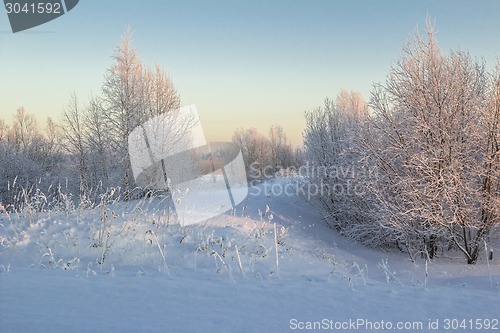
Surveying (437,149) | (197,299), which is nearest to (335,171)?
(437,149)

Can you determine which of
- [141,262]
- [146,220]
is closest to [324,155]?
[146,220]

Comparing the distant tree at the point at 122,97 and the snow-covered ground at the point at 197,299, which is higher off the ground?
the distant tree at the point at 122,97

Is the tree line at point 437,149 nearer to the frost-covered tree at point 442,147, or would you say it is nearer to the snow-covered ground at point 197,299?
the frost-covered tree at point 442,147

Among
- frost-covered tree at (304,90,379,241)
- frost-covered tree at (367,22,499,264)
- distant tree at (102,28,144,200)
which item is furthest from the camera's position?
distant tree at (102,28,144,200)

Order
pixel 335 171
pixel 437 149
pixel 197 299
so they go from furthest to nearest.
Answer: pixel 335 171, pixel 437 149, pixel 197 299

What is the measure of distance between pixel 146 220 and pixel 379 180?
687 cm

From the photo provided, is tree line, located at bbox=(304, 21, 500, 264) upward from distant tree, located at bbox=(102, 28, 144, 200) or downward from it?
downward

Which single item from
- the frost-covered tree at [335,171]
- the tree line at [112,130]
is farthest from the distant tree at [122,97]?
the frost-covered tree at [335,171]

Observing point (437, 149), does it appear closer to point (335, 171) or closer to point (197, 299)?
point (335, 171)

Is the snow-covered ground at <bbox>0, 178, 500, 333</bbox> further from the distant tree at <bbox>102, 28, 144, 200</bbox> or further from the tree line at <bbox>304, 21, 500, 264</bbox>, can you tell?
the distant tree at <bbox>102, 28, 144, 200</bbox>

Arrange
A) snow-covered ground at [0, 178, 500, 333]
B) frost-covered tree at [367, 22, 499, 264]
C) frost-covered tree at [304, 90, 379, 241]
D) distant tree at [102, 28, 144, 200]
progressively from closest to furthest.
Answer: snow-covered ground at [0, 178, 500, 333] < frost-covered tree at [367, 22, 499, 264] < frost-covered tree at [304, 90, 379, 241] < distant tree at [102, 28, 144, 200]

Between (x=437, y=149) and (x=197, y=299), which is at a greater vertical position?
(x=437, y=149)

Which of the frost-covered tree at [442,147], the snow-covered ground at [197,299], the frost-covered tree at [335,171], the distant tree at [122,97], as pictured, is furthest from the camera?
the distant tree at [122,97]

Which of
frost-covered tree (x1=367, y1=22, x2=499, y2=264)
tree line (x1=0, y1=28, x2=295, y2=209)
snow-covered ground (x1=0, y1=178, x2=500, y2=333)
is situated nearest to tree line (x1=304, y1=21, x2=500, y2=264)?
frost-covered tree (x1=367, y1=22, x2=499, y2=264)
